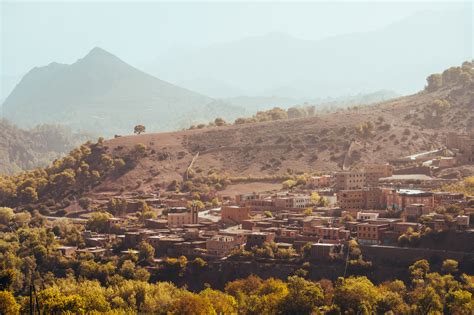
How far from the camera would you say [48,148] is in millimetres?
111875

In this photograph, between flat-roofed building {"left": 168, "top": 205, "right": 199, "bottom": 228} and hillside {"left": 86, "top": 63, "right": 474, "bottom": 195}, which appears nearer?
flat-roofed building {"left": 168, "top": 205, "right": 199, "bottom": 228}

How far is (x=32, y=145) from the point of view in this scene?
10775 centimetres

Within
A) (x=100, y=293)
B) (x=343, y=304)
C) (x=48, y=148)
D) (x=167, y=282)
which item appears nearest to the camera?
(x=343, y=304)

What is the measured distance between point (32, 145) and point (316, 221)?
77477mm

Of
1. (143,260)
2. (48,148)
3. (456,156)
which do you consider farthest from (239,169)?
(48,148)

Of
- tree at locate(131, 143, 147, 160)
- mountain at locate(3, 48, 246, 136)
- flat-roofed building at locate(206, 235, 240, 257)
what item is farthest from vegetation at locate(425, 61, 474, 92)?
mountain at locate(3, 48, 246, 136)

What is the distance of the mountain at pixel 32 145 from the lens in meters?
96.9

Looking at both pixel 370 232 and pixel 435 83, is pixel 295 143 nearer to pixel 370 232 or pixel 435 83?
pixel 435 83

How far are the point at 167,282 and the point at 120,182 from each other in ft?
70.0

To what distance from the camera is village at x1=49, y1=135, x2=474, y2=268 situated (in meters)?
32.1

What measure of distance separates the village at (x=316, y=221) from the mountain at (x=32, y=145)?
5099 centimetres

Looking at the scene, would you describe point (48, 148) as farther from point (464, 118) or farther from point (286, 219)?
point (286, 219)

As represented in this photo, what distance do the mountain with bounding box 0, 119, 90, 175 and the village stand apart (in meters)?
51.0

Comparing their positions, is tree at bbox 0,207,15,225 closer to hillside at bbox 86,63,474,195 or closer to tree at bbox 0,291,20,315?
hillside at bbox 86,63,474,195
